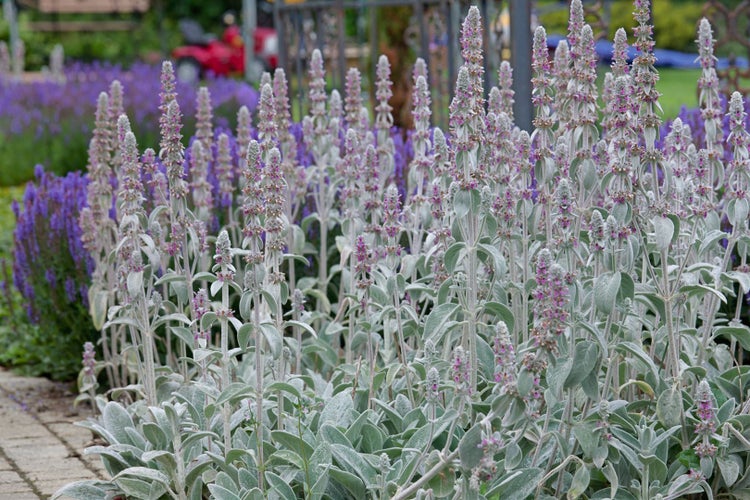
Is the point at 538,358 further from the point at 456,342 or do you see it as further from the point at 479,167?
the point at 456,342

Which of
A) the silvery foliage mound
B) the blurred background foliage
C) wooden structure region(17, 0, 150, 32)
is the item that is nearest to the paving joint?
the silvery foliage mound

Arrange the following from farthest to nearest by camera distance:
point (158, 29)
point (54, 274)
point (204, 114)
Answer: point (158, 29) < point (54, 274) < point (204, 114)

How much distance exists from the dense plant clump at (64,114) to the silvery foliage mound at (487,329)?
190 inches

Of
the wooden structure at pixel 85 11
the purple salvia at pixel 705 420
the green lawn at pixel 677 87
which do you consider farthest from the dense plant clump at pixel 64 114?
the wooden structure at pixel 85 11

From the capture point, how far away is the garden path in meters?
3.59

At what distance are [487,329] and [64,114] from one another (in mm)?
7529

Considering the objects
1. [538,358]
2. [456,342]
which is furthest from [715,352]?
[538,358]

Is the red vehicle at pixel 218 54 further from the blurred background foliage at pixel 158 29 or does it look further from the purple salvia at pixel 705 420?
the purple salvia at pixel 705 420

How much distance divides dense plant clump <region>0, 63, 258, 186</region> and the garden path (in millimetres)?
3460

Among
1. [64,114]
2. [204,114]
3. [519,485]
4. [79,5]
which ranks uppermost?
[204,114]

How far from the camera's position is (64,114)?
32.6ft

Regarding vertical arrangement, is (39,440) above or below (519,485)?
below

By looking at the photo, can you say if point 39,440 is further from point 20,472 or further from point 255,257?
point 255,257

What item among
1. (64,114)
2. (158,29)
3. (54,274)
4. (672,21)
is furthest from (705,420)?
(672,21)
